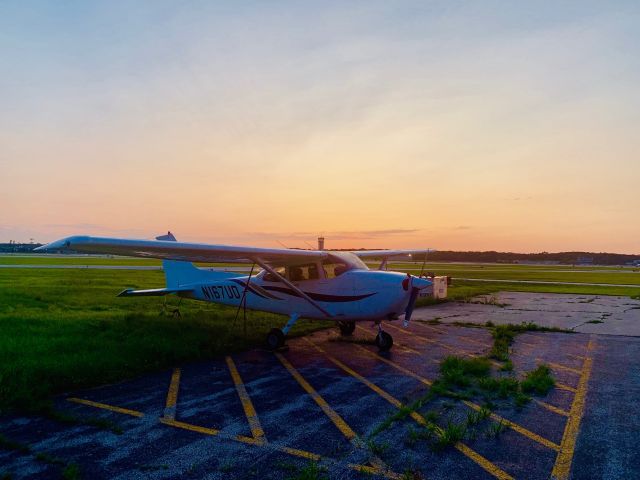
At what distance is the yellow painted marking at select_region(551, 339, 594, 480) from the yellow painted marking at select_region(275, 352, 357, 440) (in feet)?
7.23

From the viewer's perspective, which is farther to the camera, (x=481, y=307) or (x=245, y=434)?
(x=481, y=307)

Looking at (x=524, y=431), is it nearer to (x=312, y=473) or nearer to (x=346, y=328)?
(x=312, y=473)

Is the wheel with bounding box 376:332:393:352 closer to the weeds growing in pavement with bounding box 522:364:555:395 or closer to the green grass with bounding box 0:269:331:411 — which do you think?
the green grass with bounding box 0:269:331:411

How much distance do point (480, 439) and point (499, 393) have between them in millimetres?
2139

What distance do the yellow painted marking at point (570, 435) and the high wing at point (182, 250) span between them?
20.2 ft

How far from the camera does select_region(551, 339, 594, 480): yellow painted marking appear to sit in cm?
448

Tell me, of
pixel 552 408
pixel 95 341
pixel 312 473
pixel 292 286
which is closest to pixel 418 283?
pixel 292 286

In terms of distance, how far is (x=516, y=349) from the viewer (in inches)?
431

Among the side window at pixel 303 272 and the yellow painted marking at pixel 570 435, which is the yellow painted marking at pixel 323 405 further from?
the side window at pixel 303 272

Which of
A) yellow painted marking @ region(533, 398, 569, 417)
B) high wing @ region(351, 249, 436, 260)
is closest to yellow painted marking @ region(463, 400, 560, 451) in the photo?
yellow painted marking @ region(533, 398, 569, 417)

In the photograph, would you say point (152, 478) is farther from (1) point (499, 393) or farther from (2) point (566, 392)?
(2) point (566, 392)

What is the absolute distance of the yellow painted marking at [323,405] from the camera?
17.7 feet

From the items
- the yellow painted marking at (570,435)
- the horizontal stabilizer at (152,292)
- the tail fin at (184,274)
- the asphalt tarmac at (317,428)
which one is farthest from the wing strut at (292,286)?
the yellow painted marking at (570,435)

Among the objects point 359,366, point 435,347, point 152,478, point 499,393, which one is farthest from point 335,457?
point 435,347
